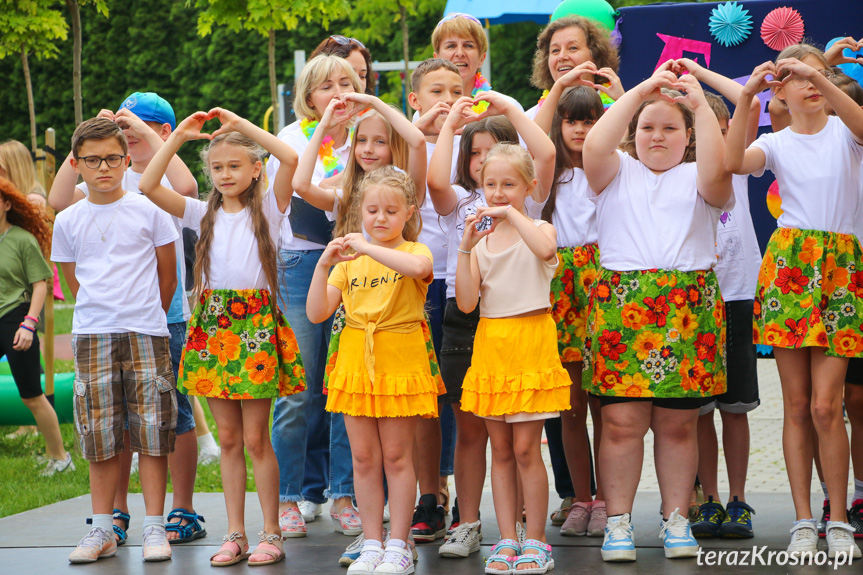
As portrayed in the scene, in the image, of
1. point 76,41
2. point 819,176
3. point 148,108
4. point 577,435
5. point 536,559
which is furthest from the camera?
point 76,41

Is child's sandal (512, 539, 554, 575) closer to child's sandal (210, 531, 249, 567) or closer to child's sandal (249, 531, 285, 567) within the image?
child's sandal (249, 531, 285, 567)

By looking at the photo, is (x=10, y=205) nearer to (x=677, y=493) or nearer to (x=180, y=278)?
(x=180, y=278)

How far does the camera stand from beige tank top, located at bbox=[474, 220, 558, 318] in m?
3.66

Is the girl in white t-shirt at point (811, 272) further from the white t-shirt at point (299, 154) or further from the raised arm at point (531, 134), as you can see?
the white t-shirt at point (299, 154)

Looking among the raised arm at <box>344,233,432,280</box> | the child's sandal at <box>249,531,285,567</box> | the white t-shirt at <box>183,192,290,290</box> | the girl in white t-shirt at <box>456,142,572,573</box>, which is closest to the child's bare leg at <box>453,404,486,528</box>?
the girl in white t-shirt at <box>456,142,572,573</box>

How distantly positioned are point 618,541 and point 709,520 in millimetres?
584

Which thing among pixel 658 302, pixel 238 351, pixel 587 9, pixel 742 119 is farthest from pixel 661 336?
pixel 587 9

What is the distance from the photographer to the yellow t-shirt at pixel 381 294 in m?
3.67

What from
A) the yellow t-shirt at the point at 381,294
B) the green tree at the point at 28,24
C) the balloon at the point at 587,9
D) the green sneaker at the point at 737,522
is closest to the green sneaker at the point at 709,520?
the green sneaker at the point at 737,522

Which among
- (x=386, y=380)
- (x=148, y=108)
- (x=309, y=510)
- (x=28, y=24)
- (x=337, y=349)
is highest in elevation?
(x=28, y=24)

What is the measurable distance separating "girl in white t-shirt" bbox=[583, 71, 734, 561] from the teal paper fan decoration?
198 cm

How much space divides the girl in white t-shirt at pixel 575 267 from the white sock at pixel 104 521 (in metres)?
1.93

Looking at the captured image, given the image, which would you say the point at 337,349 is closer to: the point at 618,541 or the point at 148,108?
the point at 618,541

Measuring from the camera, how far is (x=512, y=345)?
142 inches
